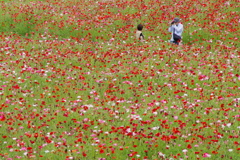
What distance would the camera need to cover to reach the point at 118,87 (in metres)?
13.5

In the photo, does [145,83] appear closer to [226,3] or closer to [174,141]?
[174,141]

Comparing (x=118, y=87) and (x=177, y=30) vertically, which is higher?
(x=177, y=30)

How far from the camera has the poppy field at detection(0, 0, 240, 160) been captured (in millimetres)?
8750

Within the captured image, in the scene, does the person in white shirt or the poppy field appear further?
the person in white shirt

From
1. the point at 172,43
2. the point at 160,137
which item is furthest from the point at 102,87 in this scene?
the point at 172,43

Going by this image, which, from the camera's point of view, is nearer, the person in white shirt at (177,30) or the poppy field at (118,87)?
the poppy field at (118,87)

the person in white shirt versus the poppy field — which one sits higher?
the person in white shirt

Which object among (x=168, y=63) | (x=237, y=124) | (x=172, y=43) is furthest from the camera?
(x=172, y=43)

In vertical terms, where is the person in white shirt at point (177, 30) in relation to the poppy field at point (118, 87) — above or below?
above

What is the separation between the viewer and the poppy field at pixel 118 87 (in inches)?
344

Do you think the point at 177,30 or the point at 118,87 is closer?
the point at 118,87

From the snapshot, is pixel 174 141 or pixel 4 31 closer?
pixel 174 141

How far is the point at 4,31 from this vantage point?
2359cm

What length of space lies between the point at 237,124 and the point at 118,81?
5.60 m
